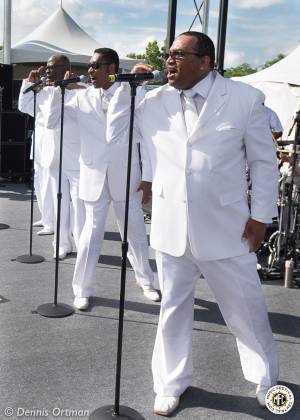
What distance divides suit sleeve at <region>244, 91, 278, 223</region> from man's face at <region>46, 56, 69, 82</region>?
9.07ft

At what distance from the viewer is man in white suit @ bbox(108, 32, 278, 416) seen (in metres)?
2.60

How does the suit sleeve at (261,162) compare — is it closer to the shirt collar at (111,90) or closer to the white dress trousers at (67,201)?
the shirt collar at (111,90)

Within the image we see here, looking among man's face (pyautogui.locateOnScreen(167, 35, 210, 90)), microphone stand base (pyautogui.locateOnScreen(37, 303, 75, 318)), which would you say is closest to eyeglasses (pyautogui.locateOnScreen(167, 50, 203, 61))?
man's face (pyautogui.locateOnScreen(167, 35, 210, 90))

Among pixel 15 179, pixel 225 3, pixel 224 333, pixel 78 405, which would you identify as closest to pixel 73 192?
pixel 224 333

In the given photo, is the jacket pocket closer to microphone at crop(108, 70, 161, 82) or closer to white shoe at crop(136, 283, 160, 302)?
microphone at crop(108, 70, 161, 82)

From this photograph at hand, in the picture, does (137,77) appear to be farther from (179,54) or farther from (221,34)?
(221,34)

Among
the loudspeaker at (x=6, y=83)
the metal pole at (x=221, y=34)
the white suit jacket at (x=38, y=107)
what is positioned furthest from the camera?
the loudspeaker at (x=6, y=83)

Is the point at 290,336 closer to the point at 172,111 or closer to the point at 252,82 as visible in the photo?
the point at 172,111

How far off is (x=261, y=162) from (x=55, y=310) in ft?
7.30

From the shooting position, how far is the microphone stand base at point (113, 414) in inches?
109

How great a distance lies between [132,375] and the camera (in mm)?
3254

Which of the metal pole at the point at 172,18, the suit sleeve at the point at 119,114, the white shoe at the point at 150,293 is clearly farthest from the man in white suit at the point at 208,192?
the metal pole at the point at 172,18

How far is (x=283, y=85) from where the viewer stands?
1128cm

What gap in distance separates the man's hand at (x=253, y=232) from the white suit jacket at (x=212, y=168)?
2 centimetres
